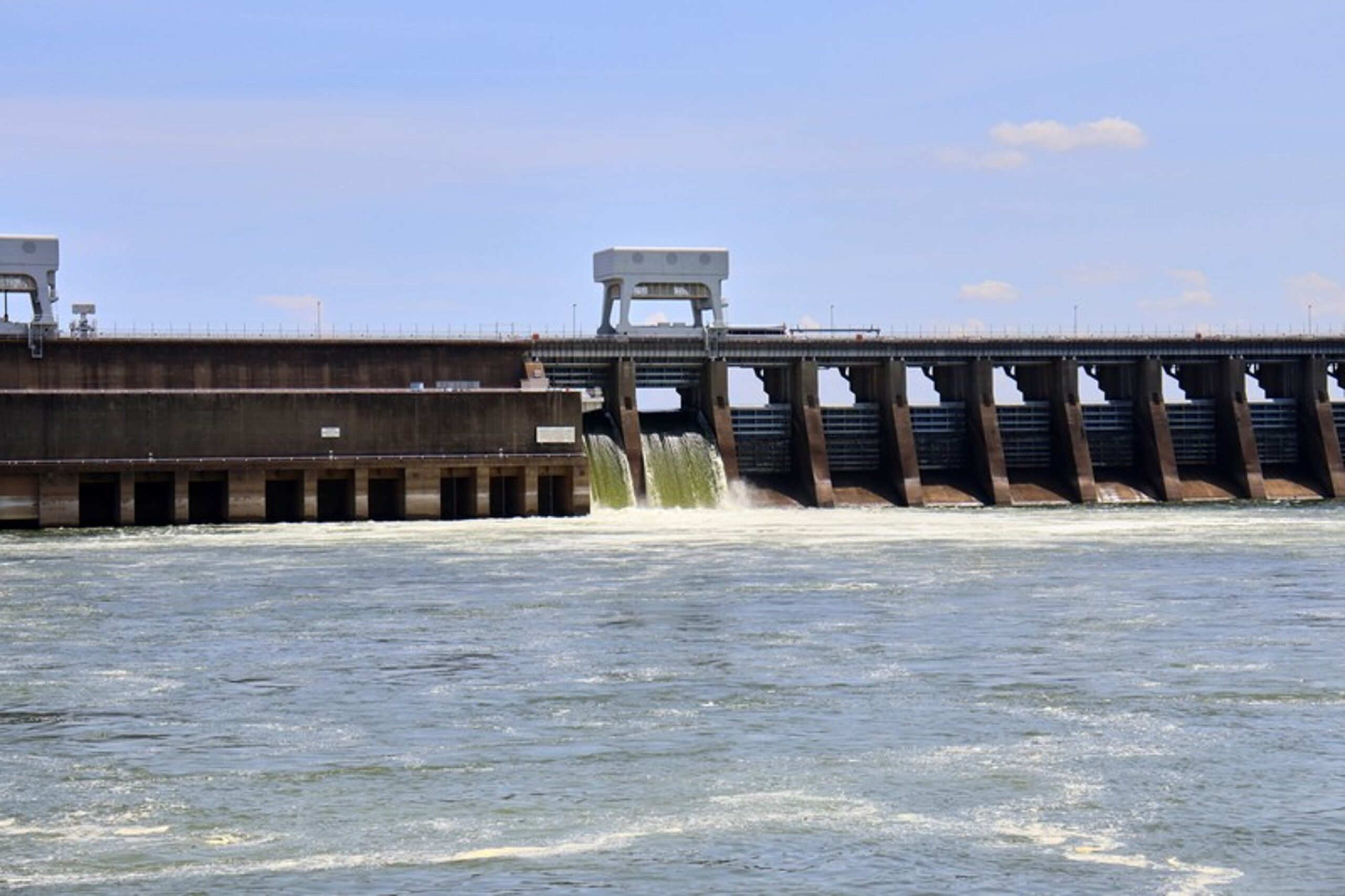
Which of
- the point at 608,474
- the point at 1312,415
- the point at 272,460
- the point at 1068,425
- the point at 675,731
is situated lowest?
the point at 675,731

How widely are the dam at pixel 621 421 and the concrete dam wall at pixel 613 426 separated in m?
0.10

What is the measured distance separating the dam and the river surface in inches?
907

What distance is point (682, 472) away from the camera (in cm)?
8512

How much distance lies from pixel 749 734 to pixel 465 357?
2410 inches

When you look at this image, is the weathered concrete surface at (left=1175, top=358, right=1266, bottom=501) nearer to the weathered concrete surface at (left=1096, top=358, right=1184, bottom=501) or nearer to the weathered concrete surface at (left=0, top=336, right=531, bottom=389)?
the weathered concrete surface at (left=1096, top=358, right=1184, bottom=501)

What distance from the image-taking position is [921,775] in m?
24.7

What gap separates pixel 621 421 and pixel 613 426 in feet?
2.78

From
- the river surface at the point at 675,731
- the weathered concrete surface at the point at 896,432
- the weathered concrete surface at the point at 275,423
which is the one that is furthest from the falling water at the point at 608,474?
the river surface at the point at 675,731

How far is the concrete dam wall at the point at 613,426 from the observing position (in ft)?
248

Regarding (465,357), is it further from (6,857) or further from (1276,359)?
(6,857)

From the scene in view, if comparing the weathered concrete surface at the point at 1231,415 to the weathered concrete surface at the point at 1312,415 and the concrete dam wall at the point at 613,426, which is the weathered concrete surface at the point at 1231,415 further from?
the weathered concrete surface at the point at 1312,415

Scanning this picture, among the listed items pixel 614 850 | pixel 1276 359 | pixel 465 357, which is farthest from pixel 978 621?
pixel 1276 359

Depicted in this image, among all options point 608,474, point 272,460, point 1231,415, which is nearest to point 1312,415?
point 1231,415

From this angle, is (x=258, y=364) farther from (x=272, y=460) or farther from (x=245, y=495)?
(x=245, y=495)
